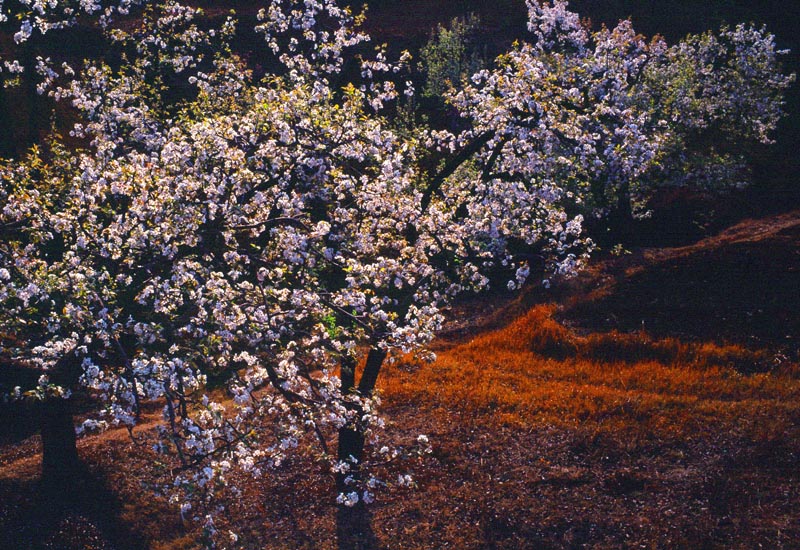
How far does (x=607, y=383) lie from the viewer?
58.7 ft

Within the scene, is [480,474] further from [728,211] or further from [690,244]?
[728,211]

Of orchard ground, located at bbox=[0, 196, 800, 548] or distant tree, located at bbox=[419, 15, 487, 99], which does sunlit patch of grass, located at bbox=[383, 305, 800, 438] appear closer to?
orchard ground, located at bbox=[0, 196, 800, 548]

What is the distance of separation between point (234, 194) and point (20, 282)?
4154mm

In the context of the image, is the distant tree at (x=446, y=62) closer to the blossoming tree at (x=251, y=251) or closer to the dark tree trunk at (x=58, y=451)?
the blossoming tree at (x=251, y=251)

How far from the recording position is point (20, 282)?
1182 centimetres

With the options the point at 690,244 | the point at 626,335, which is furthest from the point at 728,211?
the point at 626,335

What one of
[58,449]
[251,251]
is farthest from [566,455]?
[58,449]

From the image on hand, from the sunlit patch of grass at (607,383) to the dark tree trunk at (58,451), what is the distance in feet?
26.4

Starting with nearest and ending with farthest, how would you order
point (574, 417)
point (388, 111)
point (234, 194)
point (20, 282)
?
1. point (20, 282)
2. point (234, 194)
3. point (574, 417)
4. point (388, 111)

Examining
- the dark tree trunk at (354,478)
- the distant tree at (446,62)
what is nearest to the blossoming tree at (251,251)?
the dark tree trunk at (354,478)

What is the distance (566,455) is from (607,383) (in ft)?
12.5

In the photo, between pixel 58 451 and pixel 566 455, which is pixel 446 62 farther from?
pixel 58 451

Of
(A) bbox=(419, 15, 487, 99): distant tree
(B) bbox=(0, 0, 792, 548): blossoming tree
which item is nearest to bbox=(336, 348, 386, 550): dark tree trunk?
(B) bbox=(0, 0, 792, 548): blossoming tree

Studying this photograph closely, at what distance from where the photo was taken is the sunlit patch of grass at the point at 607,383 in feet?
50.9
